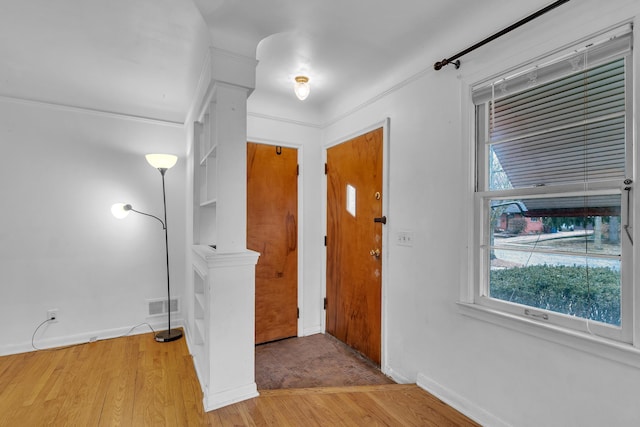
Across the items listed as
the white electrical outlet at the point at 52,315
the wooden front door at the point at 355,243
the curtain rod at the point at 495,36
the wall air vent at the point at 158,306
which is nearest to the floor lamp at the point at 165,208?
the wall air vent at the point at 158,306

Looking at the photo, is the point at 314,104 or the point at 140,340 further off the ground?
the point at 314,104

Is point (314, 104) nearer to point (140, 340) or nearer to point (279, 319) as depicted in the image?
point (279, 319)

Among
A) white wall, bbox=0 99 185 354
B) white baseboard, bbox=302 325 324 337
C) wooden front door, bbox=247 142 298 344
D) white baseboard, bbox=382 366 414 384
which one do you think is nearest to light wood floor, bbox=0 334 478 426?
white baseboard, bbox=382 366 414 384

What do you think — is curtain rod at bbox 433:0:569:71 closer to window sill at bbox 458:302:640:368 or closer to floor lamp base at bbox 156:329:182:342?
window sill at bbox 458:302:640:368

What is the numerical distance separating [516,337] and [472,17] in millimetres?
1797

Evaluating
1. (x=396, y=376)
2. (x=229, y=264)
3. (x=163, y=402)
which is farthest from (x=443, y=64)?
(x=163, y=402)

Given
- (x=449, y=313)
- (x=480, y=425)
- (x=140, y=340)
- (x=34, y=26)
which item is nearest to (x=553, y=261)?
(x=449, y=313)

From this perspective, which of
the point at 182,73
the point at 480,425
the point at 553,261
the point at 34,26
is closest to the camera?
the point at 553,261

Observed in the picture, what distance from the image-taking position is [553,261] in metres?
1.56

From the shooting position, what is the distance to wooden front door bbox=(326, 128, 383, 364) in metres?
2.71

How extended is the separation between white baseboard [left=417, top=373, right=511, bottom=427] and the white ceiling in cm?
212

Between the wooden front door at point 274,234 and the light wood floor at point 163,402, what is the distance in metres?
0.91

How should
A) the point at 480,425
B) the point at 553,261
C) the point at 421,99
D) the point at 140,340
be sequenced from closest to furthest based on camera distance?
the point at 553,261, the point at 480,425, the point at 421,99, the point at 140,340

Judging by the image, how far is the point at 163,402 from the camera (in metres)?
2.01
